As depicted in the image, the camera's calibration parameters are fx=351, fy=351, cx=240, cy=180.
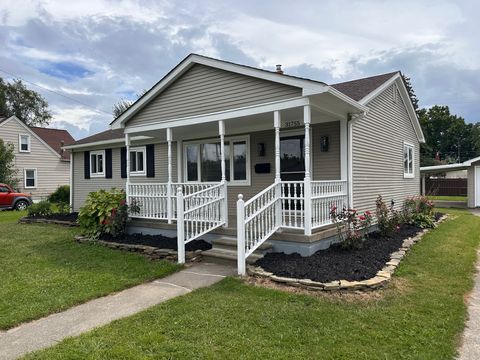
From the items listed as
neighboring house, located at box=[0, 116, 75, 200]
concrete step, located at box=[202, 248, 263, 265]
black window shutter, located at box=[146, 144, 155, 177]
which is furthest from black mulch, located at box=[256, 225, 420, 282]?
neighboring house, located at box=[0, 116, 75, 200]

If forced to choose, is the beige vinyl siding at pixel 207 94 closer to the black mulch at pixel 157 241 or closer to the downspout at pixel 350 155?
the downspout at pixel 350 155

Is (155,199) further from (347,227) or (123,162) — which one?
(123,162)

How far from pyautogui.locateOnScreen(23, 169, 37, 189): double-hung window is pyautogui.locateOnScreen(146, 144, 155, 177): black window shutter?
16.2 m

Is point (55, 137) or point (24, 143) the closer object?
point (24, 143)

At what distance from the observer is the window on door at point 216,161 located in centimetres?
963

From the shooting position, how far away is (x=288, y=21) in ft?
37.2

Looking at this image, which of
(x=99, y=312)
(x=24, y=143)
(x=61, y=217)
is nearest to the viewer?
(x=99, y=312)

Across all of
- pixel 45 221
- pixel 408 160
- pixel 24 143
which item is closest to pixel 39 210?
pixel 45 221

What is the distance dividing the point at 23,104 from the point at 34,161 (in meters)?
19.9

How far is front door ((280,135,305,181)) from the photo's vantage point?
28.2 ft

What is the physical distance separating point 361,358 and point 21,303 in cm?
422

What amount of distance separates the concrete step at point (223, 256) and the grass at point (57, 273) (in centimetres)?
69

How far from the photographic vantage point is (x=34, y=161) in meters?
25.0

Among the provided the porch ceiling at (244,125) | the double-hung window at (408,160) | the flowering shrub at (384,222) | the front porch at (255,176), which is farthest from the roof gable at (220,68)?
the double-hung window at (408,160)
